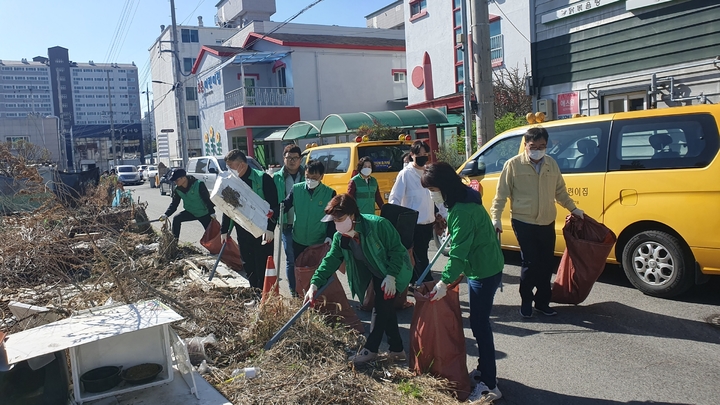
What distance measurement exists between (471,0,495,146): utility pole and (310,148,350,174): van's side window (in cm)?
256

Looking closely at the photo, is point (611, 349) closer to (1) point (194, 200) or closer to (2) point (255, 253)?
(2) point (255, 253)

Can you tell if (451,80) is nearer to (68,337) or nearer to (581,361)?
(581,361)

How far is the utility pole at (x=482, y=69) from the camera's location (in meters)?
10.3

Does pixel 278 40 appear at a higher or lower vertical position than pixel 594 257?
higher

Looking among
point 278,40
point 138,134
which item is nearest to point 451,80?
point 278,40

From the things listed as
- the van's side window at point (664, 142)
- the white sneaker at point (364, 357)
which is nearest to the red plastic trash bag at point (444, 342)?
the white sneaker at point (364, 357)

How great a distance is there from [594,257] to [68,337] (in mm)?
4510

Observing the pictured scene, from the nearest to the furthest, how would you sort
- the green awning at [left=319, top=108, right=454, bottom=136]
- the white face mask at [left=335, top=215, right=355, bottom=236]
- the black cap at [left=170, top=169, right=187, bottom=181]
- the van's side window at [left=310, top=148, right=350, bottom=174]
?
the white face mask at [left=335, top=215, right=355, bottom=236]
the black cap at [left=170, top=169, right=187, bottom=181]
the van's side window at [left=310, top=148, right=350, bottom=174]
the green awning at [left=319, top=108, right=454, bottom=136]

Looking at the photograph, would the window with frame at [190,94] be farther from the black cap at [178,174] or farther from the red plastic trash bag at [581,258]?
the red plastic trash bag at [581,258]

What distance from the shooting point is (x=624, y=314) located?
5.54 metres

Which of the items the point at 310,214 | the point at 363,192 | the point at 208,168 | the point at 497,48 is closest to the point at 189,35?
the point at 208,168

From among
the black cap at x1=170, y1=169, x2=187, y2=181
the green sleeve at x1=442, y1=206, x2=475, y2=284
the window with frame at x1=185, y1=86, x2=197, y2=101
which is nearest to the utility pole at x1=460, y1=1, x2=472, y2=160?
the black cap at x1=170, y1=169, x2=187, y2=181

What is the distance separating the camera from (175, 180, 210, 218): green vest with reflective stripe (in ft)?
27.2

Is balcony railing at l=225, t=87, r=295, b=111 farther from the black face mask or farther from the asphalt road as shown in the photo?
the asphalt road
